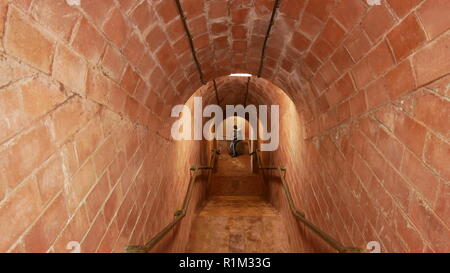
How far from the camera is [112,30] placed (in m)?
1.23

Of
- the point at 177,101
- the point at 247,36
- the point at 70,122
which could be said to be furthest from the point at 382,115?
the point at 177,101

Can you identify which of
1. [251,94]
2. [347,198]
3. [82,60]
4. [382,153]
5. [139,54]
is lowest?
[347,198]

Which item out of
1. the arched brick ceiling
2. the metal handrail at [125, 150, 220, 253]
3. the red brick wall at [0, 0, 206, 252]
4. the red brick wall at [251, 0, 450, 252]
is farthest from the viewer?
the metal handrail at [125, 150, 220, 253]

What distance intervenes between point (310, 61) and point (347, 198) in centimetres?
113

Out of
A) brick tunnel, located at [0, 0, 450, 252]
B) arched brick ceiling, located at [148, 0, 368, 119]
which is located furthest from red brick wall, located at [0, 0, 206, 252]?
arched brick ceiling, located at [148, 0, 368, 119]

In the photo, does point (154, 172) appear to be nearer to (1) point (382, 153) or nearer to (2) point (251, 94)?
(1) point (382, 153)

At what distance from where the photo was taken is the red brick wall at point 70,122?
0.73 metres

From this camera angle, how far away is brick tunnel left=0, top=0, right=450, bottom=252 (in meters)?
0.82

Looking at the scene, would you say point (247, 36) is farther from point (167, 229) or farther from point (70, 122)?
point (167, 229)

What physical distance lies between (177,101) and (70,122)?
1.96 meters

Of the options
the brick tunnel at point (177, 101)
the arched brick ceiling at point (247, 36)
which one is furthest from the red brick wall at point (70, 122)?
the arched brick ceiling at point (247, 36)

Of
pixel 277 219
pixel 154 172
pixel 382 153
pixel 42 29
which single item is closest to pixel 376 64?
pixel 382 153

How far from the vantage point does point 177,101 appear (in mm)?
2963

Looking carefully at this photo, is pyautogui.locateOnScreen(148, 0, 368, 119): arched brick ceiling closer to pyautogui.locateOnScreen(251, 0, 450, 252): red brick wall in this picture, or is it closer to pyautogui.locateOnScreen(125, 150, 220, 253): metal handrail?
pyautogui.locateOnScreen(251, 0, 450, 252): red brick wall
